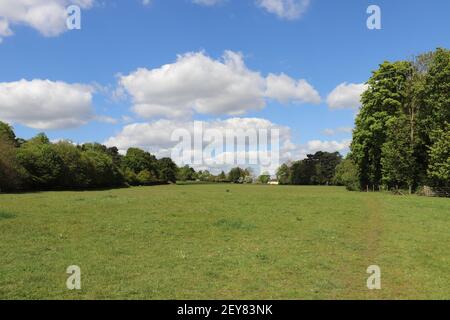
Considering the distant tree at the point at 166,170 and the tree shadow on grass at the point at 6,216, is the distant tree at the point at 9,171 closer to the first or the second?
the tree shadow on grass at the point at 6,216

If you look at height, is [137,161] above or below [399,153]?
above

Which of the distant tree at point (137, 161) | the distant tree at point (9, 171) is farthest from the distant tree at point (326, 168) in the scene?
the distant tree at point (9, 171)

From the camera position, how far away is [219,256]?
16.3m

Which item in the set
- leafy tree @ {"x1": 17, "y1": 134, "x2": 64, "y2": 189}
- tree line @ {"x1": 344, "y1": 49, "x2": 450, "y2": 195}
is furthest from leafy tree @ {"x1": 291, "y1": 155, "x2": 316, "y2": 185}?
leafy tree @ {"x1": 17, "y1": 134, "x2": 64, "y2": 189}

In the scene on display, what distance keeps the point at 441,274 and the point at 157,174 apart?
170 meters

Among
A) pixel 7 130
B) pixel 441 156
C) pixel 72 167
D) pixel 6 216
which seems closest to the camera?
pixel 6 216

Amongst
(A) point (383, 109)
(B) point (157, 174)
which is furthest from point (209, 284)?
(B) point (157, 174)

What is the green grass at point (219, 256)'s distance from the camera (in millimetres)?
11742

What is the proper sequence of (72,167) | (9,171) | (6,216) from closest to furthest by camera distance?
(6,216) → (9,171) → (72,167)

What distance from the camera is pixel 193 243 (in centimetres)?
1917

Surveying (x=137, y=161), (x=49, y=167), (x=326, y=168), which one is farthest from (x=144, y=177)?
(x=326, y=168)

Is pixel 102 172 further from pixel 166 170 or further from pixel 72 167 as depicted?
pixel 166 170

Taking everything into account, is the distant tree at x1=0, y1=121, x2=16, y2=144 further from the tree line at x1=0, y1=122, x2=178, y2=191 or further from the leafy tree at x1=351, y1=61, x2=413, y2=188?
the leafy tree at x1=351, y1=61, x2=413, y2=188
